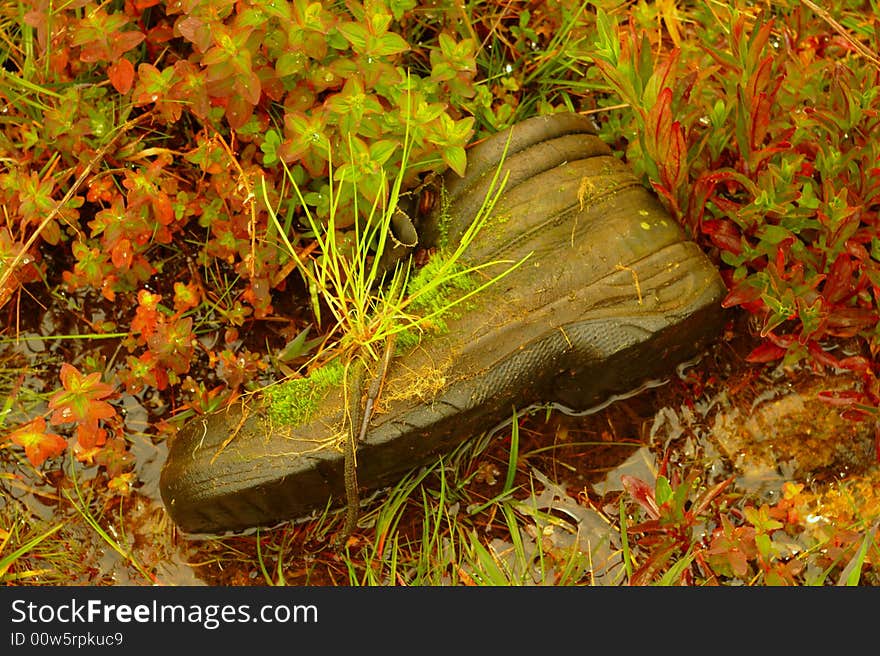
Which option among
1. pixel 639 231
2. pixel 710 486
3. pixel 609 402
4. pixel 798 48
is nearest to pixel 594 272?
pixel 639 231

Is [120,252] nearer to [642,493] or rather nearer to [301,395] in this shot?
[301,395]

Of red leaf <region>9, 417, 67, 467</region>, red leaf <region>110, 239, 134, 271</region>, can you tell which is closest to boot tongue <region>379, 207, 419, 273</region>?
red leaf <region>110, 239, 134, 271</region>

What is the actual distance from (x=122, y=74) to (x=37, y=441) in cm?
124

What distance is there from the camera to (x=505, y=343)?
3043mm

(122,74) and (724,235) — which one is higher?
(122,74)

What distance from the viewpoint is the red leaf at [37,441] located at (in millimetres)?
2963

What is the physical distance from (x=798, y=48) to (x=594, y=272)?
114cm

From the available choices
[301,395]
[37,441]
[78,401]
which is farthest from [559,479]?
[37,441]

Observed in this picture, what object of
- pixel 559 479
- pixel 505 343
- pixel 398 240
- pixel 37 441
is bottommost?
pixel 559 479

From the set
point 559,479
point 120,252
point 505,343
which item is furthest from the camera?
point 559,479

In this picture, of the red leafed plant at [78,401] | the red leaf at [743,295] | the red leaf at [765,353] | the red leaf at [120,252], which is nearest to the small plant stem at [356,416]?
the red leafed plant at [78,401]

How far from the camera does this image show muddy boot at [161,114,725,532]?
3.03 m

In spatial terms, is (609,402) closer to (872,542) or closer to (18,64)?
(872,542)

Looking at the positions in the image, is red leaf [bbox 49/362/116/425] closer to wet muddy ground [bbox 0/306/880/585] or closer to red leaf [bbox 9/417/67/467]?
red leaf [bbox 9/417/67/467]
